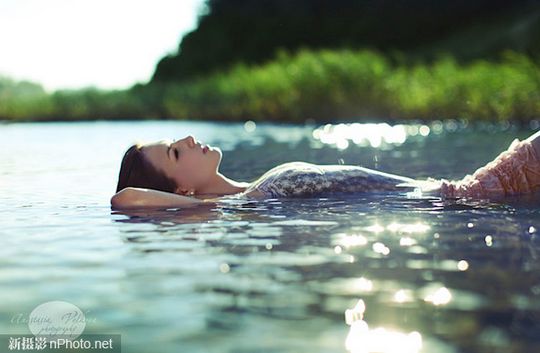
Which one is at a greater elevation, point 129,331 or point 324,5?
point 324,5

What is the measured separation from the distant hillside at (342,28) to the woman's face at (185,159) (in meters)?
33.2

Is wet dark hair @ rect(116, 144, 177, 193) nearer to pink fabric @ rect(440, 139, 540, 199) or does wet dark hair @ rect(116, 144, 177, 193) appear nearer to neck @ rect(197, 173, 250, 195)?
neck @ rect(197, 173, 250, 195)

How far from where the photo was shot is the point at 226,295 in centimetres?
369

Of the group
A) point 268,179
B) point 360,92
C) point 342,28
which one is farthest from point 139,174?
point 342,28

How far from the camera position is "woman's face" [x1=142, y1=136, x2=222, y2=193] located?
22.5 feet

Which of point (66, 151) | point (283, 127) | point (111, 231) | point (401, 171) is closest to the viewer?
point (111, 231)

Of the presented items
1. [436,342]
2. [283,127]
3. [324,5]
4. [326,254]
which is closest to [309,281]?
[326,254]

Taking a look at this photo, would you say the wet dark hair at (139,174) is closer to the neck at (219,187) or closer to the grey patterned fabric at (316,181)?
the neck at (219,187)

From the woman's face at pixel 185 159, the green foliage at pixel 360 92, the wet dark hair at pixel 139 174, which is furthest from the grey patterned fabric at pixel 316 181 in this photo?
the green foliage at pixel 360 92

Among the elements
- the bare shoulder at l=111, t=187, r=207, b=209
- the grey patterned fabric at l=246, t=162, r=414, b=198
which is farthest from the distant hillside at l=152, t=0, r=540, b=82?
the bare shoulder at l=111, t=187, r=207, b=209

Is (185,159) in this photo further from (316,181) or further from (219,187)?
(316,181)

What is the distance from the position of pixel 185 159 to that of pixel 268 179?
2.37ft

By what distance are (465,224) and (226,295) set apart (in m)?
2.41

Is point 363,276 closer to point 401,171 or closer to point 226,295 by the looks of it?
point 226,295
